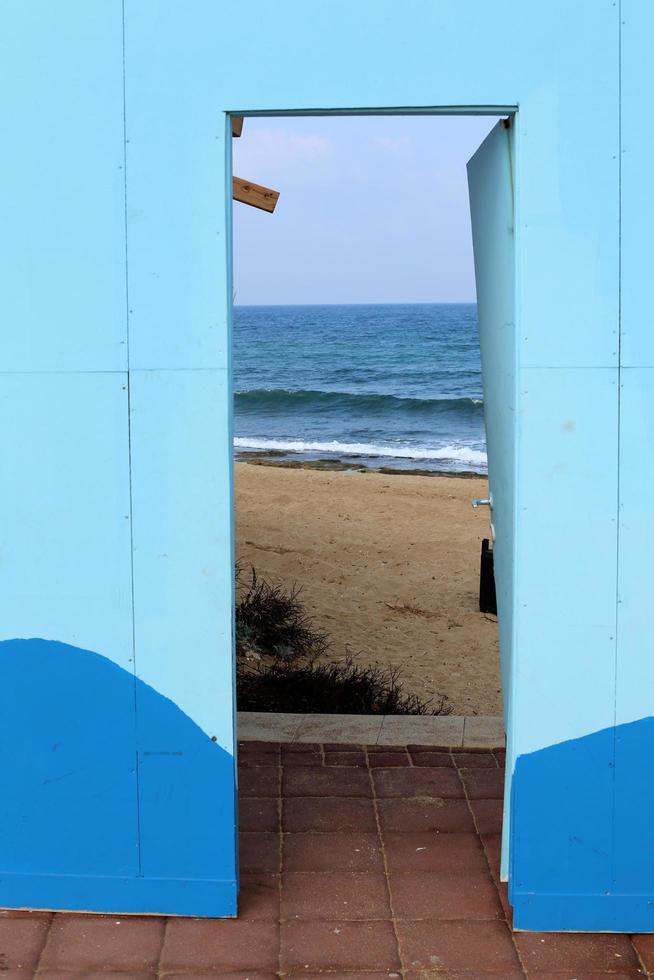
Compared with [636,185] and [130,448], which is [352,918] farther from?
[636,185]

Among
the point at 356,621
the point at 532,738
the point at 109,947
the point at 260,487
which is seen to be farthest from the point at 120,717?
the point at 260,487

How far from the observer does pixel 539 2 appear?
3246 millimetres

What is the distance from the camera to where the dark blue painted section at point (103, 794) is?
3602 mm

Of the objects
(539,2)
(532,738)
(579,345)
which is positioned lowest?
(532,738)

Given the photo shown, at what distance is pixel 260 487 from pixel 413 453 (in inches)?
297

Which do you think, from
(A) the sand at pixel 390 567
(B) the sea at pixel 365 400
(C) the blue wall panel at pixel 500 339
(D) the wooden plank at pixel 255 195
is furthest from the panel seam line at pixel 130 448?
(B) the sea at pixel 365 400

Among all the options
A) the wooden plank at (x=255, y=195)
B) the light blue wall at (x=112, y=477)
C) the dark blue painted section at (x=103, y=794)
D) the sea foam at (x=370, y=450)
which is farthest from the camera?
the sea foam at (x=370, y=450)

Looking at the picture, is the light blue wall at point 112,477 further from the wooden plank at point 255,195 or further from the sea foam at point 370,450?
the sea foam at point 370,450

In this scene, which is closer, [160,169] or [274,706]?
[160,169]

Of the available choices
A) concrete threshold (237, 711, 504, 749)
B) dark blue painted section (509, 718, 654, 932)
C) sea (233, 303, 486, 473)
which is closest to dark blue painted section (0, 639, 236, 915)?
dark blue painted section (509, 718, 654, 932)

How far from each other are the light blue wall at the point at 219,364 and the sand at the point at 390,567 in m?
2.94

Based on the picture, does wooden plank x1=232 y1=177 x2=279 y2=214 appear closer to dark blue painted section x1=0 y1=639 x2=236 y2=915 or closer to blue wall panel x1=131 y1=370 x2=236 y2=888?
blue wall panel x1=131 y1=370 x2=236 y2=888

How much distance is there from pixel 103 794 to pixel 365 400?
2721 cm

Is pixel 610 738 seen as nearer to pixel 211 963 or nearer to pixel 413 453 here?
pixel 211 963
